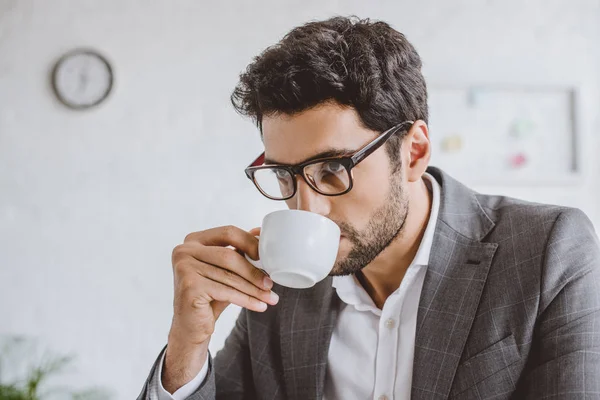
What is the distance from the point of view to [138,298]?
250 cm

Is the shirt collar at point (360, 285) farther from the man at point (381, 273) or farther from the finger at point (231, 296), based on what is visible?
the finger at point (231, 296)

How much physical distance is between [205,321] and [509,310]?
595 millimetres

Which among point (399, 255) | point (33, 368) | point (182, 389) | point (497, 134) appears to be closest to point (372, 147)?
point (399, 255)

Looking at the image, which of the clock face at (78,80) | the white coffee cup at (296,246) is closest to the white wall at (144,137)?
the clock face at (78,80)

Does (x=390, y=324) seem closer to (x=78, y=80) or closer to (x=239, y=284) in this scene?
(x=239, y=284)

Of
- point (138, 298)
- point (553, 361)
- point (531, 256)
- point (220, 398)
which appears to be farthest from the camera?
point (138, 298)

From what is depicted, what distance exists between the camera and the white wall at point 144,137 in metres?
2.48

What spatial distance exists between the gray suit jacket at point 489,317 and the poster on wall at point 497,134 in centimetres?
113

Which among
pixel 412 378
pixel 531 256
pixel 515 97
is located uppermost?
pixel 515 97

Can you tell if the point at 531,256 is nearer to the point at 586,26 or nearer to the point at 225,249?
the point at 225,249

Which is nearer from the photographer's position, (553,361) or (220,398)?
(553,361)

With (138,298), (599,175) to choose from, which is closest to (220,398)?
(138,298)

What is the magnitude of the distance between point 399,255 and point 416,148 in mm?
250

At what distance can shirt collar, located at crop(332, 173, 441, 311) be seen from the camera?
1.30 metres
